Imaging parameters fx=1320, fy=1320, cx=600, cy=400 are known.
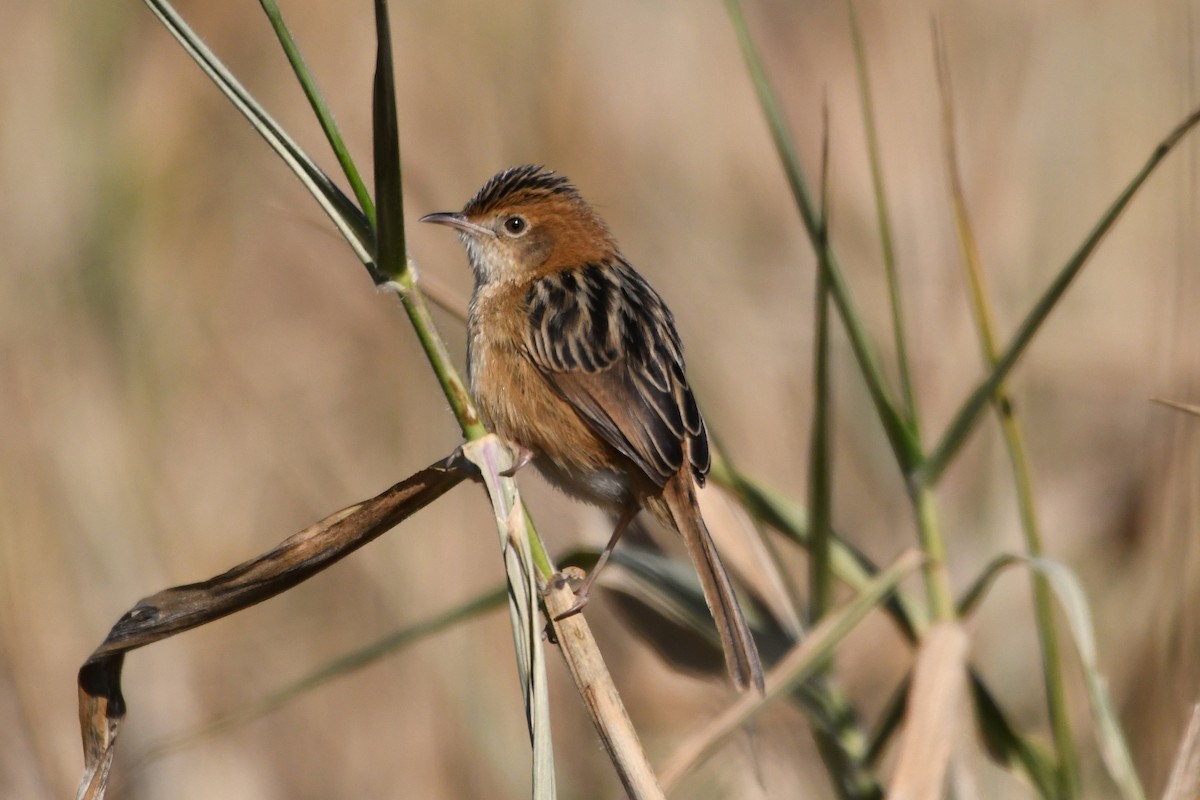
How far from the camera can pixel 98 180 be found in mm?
5191

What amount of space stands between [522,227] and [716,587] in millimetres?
1482

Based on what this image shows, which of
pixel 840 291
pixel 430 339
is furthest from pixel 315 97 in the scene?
pixel 840 291

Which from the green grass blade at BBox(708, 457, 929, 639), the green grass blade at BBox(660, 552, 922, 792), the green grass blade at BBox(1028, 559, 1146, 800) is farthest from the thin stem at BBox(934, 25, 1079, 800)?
the green grass blade at BBox(660, 552, 922, 792)

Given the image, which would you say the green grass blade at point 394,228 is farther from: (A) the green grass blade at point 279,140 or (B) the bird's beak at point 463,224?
(B) the bird's beak at point 463,224

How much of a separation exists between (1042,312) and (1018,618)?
2607 millimetres

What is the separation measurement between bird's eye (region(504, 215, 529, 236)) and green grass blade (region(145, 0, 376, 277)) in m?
1.77

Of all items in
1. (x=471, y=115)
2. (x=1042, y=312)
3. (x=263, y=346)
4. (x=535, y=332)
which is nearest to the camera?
(x=1042, y=312)

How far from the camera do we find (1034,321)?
110 inches

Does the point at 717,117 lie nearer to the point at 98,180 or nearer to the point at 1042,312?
the point at 98,180

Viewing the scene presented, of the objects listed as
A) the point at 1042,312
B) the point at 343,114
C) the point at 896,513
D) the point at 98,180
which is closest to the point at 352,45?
the point at 343,114

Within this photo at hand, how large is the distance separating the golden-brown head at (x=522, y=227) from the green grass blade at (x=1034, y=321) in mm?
1329

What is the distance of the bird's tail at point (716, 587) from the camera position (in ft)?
9.11

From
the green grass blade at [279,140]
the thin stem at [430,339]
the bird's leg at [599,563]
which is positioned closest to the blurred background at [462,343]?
the bird's leg at [599,563]

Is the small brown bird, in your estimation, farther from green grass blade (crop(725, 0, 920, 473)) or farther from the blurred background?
the blurred background
